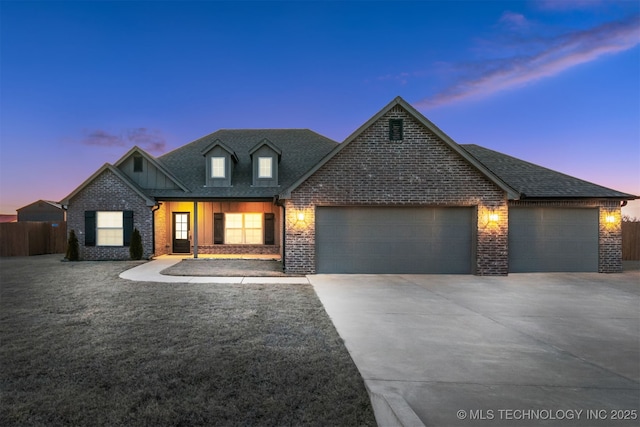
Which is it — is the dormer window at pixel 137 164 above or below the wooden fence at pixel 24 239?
above

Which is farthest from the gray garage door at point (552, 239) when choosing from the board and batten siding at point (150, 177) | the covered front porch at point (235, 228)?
the board and batten siding at point (150, 177)

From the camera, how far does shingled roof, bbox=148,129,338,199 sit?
608 inches

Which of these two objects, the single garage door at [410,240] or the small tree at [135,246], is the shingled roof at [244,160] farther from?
the single garage door at [410,240]

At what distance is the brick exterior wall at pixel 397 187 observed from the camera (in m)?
11.0

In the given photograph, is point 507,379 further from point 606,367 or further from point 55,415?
point 55,415

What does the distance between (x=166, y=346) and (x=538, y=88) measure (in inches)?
794

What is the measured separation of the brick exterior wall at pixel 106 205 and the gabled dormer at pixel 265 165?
5396 mm

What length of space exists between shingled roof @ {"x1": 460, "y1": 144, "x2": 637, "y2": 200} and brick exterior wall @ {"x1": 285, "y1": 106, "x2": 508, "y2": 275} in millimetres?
1683

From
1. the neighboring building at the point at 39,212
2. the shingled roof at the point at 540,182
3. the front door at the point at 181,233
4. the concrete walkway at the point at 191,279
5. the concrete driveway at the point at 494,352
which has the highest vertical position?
the shingled roof at the point at 540,182

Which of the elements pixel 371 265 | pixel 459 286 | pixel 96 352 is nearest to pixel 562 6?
pixel 459 286

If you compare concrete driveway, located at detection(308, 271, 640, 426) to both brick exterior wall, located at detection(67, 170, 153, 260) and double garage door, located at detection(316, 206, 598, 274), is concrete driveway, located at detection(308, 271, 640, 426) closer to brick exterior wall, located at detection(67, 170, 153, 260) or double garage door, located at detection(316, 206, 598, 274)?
double garage door, located at detection(316, 206, 598, 274)

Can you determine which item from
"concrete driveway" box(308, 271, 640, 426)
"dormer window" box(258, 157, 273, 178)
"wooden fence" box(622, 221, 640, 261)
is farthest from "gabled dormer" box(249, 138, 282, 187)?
"wooden fence" box(622, 221, 640, 261)

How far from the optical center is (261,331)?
5074 mm

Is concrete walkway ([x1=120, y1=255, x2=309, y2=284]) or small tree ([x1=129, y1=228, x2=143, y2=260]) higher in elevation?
small tree ([x1=129, y1=228, x2=143, y2=260])
